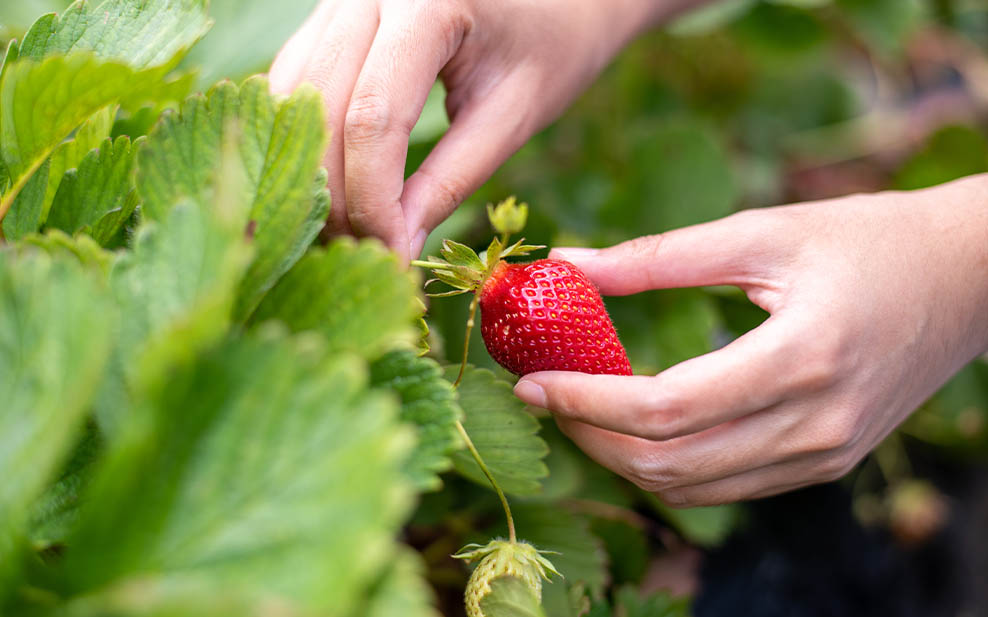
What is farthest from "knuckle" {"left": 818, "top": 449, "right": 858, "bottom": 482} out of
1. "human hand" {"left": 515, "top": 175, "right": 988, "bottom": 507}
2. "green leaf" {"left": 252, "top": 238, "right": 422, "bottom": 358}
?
"green leaf" {"left": 252, "top": 238, "right": 422, "bottom": 358}

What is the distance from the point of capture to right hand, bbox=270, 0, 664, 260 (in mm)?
447

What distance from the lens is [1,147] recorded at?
348mm

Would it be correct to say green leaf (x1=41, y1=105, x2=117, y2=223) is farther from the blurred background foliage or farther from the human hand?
the human hand

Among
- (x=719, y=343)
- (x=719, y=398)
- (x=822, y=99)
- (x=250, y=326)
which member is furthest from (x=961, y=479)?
(x=250, y=326)

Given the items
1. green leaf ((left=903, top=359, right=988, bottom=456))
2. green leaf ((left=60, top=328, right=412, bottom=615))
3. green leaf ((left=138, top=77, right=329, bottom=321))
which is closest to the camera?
green leaf ((left=60, top=328, right=412, bottom=615))

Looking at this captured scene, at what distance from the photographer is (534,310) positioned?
1.45 feet

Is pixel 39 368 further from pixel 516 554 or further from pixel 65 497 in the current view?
pixel 516 554

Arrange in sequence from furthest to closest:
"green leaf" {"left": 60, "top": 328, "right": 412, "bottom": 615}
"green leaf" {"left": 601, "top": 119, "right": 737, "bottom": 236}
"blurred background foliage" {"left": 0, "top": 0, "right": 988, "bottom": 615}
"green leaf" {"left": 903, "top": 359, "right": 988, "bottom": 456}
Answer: "green leaf" {"left": 903, "top": 359, "right": 988, "bottom": 456} < "green leaf" {"left": 601, "top": 119, "right": 737, "bottom": 236} < "blurred background foliage" {"left": 0, "top": 0, "right": 988, "bottom": 615} < "green leaf" {"left": 60, "top": 328, "right": 412, "bottom": 615}

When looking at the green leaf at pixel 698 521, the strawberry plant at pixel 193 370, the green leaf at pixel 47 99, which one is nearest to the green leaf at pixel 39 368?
the strawberry plant at pixel 193 370

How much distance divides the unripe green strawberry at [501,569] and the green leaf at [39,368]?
21 centimetres

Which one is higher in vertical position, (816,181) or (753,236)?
(753,236)

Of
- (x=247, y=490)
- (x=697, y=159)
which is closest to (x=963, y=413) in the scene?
(x=697, y=159)

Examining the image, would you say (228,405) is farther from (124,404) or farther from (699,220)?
(699,220)

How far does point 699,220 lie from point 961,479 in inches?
22.5
